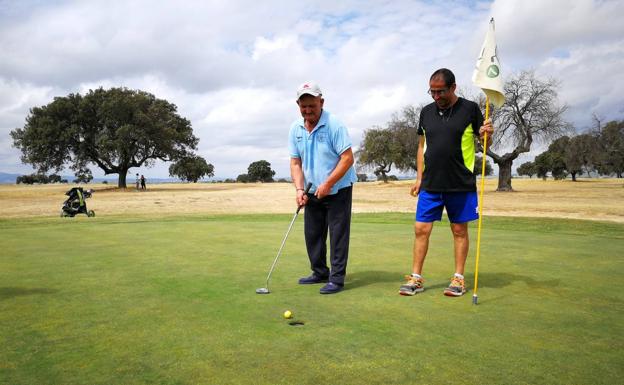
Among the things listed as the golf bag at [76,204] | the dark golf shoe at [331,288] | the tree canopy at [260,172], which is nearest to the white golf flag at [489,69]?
the dark golf shoe at [331,288]

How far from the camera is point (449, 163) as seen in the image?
14.8ft

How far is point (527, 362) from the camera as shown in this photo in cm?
257

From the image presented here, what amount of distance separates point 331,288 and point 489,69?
2512mm

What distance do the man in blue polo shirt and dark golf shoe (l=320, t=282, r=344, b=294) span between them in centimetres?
14

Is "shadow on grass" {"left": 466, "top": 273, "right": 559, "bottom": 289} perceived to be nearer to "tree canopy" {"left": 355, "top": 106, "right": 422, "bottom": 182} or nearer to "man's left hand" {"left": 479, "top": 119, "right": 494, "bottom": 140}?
"man's left hand" {"left": 479, "top": 119, "right": 494, "bottom": 140}

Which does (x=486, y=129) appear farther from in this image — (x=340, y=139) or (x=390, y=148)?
(x=390, y=148)

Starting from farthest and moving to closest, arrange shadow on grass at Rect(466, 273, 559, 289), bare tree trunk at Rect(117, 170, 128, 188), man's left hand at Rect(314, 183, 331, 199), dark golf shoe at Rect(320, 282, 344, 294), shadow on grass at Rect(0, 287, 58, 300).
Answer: bare tree trunk at Rect(117, 170, 128, 188), man's left hand at Rect(314, 183, 331, 199), shadow on grass at Rect(466, 273, 559, 289), dark golf shoe at Rect(320, 282, 344, 294), shadow on grass at Rect(0, 287, 58, 300)

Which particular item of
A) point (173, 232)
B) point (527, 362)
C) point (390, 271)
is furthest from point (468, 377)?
point (173, 232)

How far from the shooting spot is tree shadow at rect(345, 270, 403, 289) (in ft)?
15.4

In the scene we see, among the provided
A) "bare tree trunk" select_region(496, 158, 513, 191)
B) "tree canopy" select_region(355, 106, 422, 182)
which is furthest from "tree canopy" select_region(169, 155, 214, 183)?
"bare tree trunk" select_region(496, 158, 513, 191)

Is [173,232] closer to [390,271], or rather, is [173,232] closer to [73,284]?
[73,284]

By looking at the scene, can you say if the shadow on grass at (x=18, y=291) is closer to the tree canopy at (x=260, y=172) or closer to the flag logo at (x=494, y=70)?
the flag logo at (x=494, y=70)

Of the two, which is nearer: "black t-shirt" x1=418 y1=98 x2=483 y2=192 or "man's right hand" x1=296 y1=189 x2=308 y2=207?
"black t-shirt" x1=418 y1=98 x2=483 y2=192

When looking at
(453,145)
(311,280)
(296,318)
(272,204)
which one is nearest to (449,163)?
(453,145)
